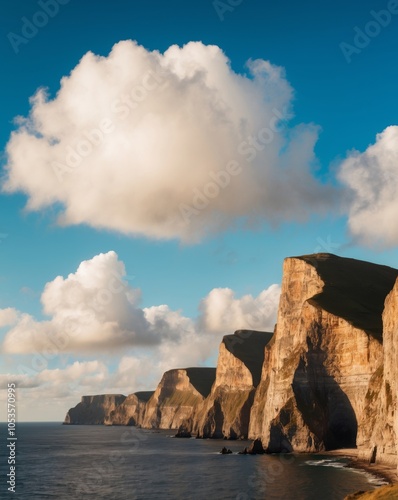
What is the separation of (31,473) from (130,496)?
39.1m

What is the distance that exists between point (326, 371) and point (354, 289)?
3551cm

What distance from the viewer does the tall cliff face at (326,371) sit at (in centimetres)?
12512

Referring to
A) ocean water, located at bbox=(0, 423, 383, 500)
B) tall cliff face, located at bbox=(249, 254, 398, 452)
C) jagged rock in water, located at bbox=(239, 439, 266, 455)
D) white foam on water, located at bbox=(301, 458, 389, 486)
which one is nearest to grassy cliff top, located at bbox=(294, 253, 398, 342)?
tall cliff face, located at bbox=(249, 254, 398, 452)

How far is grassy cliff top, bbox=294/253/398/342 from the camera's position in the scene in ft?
448

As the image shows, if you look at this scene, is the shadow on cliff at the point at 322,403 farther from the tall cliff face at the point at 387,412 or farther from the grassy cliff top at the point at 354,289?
the tall cliff face at the point at 387,412

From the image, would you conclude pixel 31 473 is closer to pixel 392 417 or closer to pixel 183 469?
pixel 183 469

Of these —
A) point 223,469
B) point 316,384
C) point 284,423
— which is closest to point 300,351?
point 316,384

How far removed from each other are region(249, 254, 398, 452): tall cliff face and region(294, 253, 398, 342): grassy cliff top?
291mm

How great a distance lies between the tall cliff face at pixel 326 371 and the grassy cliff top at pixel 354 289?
0.29 m

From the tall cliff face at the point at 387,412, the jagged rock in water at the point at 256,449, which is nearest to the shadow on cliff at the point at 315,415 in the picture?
the jagged rock in water at the point at 256,449

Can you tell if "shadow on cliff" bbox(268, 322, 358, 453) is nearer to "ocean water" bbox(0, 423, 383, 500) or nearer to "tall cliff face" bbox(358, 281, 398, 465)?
"ocean water" bbox(0, 423, 383, 500)

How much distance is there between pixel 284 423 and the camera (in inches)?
5133

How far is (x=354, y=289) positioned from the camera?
527 feet

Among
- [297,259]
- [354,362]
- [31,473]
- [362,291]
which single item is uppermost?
[297,259]
